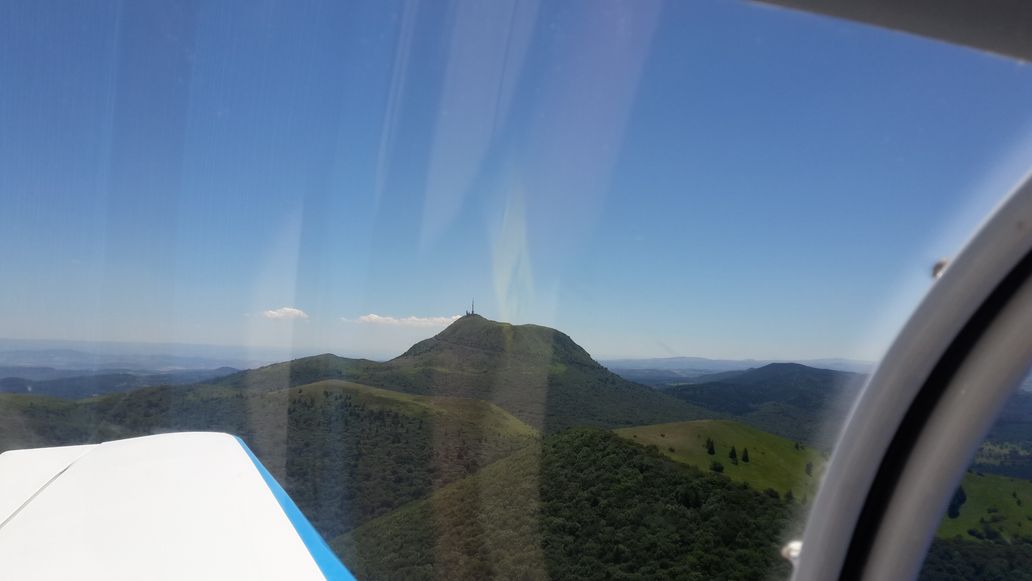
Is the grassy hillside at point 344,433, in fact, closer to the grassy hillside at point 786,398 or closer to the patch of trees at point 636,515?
the patch of trees at point 636,515

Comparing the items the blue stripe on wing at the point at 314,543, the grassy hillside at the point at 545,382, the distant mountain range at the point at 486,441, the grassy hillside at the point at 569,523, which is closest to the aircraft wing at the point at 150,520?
the blue stripe on wing at the point at 314,543

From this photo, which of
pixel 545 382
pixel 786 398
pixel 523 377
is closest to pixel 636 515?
pixel 545 382

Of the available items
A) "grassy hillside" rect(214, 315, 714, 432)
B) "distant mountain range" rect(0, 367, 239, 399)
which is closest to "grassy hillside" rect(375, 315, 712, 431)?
"grassy hillside" rect(214, 315, 714, 432)

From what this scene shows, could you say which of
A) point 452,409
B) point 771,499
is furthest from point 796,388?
point 452,409

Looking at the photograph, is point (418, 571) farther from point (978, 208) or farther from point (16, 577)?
point (978, 208)

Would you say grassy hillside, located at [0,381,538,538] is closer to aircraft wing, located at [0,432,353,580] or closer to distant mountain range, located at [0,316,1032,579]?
distant mountain range, located at [0,316,1032,579]

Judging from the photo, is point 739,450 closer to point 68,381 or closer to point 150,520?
point 150,520

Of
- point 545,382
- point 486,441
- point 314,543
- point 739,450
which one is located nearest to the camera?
point 314,543
